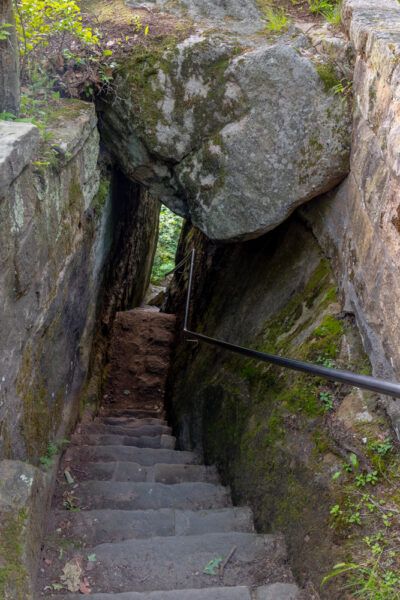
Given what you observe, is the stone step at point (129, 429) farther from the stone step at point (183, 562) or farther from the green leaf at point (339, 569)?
the green leaf at point (339, 569)

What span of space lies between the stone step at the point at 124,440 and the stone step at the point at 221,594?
206cm

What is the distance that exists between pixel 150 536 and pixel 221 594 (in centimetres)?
Answer: 67

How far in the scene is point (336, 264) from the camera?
3389 mm

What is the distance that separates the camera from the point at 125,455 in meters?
3.92

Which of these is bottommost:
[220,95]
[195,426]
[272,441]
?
[195,426]

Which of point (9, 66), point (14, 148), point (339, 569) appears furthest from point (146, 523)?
point (9, 66)

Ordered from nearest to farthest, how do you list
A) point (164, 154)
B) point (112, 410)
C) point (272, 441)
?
point (272, 441) < point (164, 154) < point (112, 410)

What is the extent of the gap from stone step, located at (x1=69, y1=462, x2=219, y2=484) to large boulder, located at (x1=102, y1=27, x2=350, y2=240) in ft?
5.53

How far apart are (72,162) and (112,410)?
3530 millimetres

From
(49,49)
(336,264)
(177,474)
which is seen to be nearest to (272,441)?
(177,474)

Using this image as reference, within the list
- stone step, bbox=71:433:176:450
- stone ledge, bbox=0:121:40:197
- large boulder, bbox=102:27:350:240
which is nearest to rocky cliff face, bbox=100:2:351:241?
large boulder, bbox=102:27:350:240

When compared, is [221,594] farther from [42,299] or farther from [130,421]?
[130,421]

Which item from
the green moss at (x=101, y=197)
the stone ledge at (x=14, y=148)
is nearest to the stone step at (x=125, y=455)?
the green moss at (x=101, y=197)

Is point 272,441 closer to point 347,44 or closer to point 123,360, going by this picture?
point 347,44
